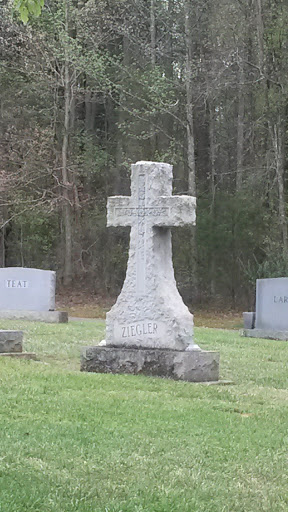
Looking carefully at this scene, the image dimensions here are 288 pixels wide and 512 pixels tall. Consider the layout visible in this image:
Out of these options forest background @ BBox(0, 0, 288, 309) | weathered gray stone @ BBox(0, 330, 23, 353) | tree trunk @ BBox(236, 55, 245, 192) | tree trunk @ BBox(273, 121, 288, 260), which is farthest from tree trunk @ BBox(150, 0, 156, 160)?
weathered gray stone @ BBox(0, 330, 23, 353)

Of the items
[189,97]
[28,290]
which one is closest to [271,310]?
[28,290]

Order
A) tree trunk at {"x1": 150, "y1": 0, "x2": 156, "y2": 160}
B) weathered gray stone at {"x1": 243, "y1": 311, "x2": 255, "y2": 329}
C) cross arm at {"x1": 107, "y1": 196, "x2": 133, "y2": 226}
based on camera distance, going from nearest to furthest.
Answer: cross arm at {"x1": 107, "y1": 196, "x2": 133, "y2": 226} < weathered gray stone at {"x1": 243, "y1": 311, "x2": 255, "y2": 329} < tree trunk at {"x1": 150, "y1": 0, "x2": 156, "y2": 160}

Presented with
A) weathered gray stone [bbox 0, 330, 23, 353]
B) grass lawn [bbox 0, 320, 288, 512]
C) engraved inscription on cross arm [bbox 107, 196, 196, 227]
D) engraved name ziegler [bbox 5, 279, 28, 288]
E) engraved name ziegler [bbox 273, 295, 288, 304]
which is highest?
engraved inscription on cross arm [bbox 107, 196, 196, 227]

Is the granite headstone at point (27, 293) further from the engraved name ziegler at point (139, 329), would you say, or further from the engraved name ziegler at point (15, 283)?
→ the engraved name ziegler at point (139, 329)

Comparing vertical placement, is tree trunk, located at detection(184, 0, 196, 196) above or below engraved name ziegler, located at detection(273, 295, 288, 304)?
above

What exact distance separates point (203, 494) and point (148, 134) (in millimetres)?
25766

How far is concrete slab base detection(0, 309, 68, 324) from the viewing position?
1984 cm

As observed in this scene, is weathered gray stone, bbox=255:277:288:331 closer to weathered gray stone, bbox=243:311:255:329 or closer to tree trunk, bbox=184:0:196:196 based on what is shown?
weathered gray stone, bbox=243:311:255:329

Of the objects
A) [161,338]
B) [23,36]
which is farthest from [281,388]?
[23,36]

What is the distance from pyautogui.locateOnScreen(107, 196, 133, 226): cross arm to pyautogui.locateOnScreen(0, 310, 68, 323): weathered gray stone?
880 centimetres

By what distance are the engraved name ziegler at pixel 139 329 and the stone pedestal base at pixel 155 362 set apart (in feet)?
0.67

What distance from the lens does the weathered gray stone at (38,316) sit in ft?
65.1

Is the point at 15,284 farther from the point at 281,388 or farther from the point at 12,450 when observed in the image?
the point at 12,450

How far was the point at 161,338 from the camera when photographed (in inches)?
417
